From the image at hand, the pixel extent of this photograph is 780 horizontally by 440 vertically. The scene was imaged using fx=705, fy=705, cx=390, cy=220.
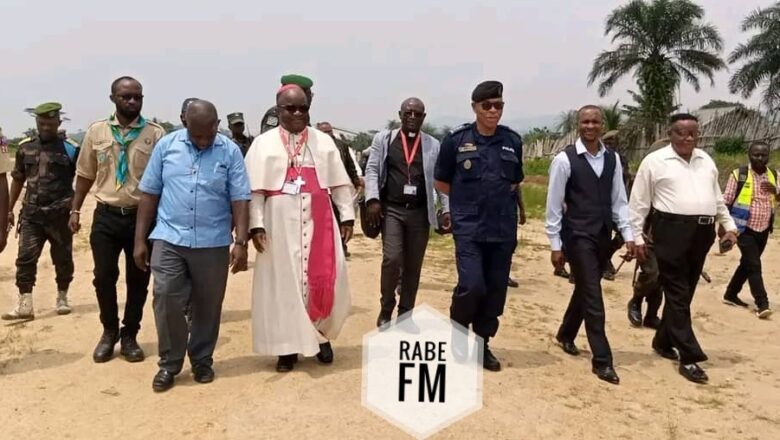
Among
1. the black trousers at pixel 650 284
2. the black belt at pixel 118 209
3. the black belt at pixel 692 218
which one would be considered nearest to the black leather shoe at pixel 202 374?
the black belt at pixel 118 209

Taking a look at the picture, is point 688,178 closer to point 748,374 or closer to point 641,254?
point 641,254

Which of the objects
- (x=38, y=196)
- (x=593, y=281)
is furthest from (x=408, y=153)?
(x=38, y=196)

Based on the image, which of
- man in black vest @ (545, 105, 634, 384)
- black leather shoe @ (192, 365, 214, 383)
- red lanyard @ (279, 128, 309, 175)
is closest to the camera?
black leather shoe @ (192, 365, 214, 383)

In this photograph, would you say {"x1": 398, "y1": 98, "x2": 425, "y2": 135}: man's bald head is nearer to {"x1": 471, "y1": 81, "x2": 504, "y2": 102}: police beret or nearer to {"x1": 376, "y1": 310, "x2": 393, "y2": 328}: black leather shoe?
{"x1": 471, "y1": 81, "x2": 504, "y2": 102}: police beret

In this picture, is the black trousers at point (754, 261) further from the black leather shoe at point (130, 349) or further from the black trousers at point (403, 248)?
the black leather shoe at point (130, 349)

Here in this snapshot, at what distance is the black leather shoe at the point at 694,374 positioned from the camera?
5.29 metres

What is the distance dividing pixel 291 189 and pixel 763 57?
3375 centimetres

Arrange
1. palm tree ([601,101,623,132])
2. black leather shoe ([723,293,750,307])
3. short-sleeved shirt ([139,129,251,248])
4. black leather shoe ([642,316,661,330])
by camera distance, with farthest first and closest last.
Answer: palm tree ([601,101,623,132]) → black leather shoe ([723,293,750,307]) → black leather shoe ([642,316,661,330]) → short-sleeved shirt ([139,129,251,248])

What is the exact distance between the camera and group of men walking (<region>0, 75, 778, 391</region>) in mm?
4516

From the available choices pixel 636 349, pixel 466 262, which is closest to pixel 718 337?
pixel 636 349

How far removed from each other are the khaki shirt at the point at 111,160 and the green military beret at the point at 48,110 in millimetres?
1514

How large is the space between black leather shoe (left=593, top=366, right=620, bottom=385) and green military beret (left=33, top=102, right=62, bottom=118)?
513cm

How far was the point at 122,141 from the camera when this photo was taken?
5004mm

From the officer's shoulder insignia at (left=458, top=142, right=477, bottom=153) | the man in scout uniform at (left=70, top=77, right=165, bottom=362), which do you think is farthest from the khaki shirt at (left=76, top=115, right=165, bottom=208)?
the officer's shoulder insignia at (left=458, top=142, right=477, bottom=153)
